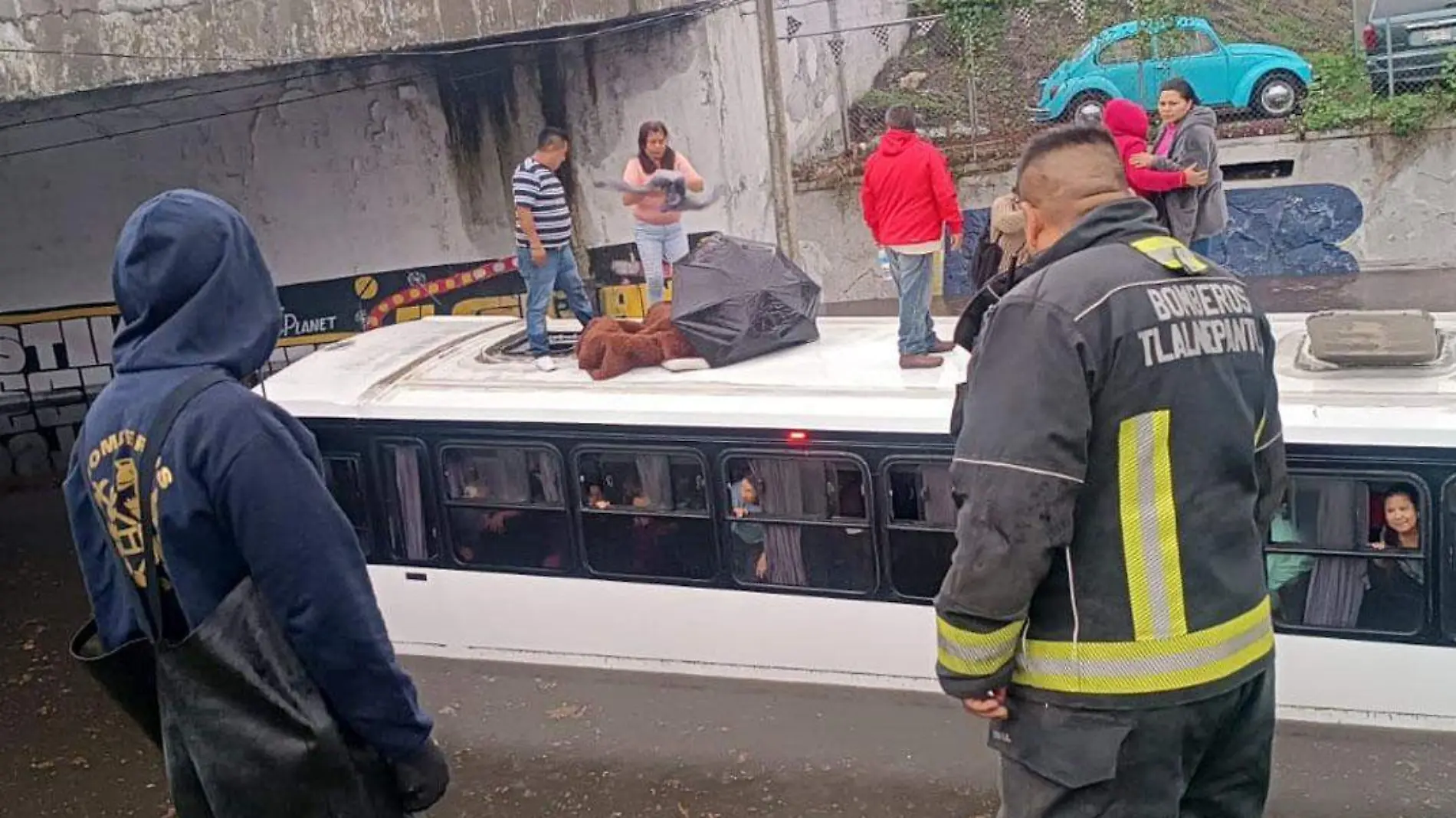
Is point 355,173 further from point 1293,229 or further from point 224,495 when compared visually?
point 224,495

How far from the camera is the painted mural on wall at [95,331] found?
46.3 ft

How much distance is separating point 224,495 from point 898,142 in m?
5.60

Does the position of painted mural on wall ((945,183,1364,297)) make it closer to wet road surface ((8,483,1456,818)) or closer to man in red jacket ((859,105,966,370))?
man in red jacket ((859,105,966,370))

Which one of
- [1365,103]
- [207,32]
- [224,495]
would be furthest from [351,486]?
[1365,103]

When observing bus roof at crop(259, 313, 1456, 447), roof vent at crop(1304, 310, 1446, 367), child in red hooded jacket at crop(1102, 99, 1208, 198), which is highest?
child in red hooded jacket at crop(1102, 99, 1208, 198)

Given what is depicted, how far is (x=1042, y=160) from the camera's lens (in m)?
3.24

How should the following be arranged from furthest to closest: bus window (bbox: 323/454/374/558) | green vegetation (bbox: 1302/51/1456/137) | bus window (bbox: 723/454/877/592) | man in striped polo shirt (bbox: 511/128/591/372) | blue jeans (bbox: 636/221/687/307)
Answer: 1. green vegetation (bbox: 1302/51/1456/137)
2. blue jeans (bbox: 636/221/687/307)
3. man in striped polo shirt (bbox: 511/128/591/372)
4. bus window (bbox: 323/454/374/558)
5. bus window (bbox: 723/454/877/592)

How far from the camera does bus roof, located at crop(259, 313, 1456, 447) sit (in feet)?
18.7

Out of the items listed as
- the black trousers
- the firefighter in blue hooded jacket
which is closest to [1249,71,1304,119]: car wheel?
the black trousers

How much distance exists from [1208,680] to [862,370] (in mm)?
4188

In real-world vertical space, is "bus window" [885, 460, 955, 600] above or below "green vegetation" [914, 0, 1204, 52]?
below

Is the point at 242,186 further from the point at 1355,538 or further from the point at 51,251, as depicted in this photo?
the point at 1355,538

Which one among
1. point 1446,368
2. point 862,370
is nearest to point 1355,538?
point 1446,368

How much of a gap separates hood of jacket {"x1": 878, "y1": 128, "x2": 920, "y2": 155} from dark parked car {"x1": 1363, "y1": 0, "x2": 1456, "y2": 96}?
10.5 m
